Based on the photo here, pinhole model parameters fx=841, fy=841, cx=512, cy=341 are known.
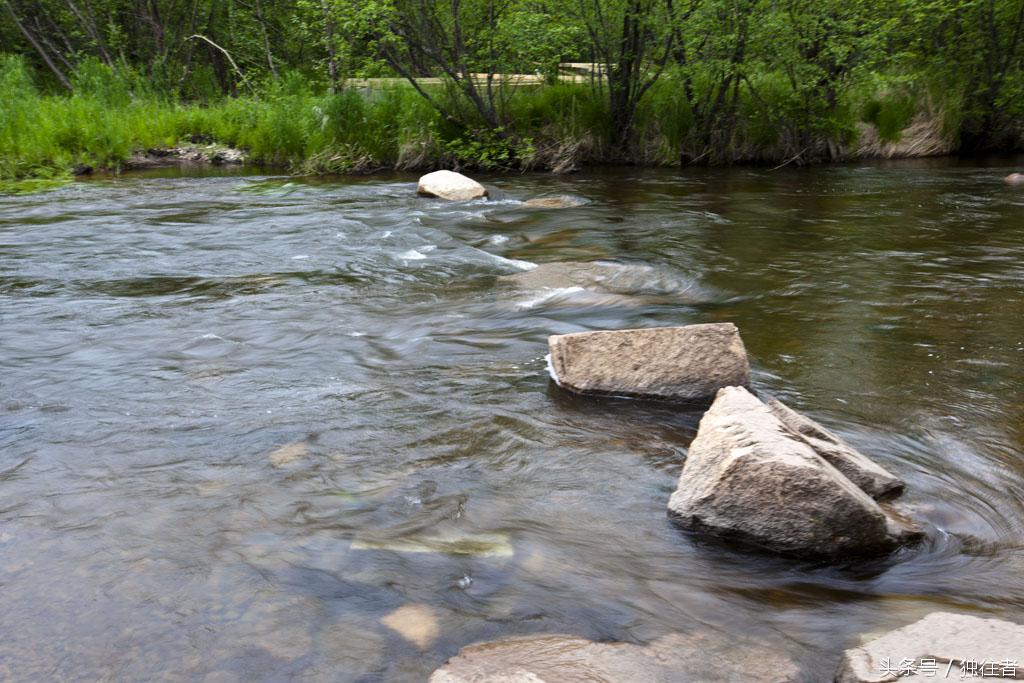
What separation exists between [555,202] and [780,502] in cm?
912

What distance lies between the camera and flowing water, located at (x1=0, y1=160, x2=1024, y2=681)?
9.14 ft

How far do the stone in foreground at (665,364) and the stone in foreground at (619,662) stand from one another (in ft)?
6.50

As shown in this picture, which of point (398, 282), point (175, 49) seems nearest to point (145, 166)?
point (175, 49)

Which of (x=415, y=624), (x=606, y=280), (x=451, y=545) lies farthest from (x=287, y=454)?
(x=606, y=280)

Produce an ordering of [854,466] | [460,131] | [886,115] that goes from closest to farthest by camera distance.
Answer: [854,466]
[460,131]
[886,115]

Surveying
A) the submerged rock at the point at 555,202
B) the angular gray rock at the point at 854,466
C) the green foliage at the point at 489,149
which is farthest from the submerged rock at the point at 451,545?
the green foliage at the point at 489,149

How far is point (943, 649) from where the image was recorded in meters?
2.35

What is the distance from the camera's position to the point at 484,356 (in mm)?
5469

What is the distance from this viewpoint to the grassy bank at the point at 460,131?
51.3ft

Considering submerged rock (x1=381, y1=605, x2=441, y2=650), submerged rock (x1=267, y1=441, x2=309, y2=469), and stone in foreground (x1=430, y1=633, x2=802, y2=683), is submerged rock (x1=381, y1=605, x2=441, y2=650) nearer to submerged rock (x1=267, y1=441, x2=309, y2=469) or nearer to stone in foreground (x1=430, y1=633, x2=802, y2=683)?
stone in foreground (x1=430, y1=633, x2=802, y2=683)

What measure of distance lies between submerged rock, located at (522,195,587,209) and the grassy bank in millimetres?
3760

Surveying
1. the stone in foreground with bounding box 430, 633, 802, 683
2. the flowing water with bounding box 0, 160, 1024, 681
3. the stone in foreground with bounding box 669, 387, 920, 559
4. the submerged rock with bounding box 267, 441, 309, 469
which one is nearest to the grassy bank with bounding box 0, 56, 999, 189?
the flowing water with bounding box 0, 160, 1024, 681

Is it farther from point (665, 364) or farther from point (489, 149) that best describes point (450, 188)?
point (665, 364)

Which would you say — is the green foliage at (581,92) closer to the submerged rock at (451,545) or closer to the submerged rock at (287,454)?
the submerged rock at (287,454)
